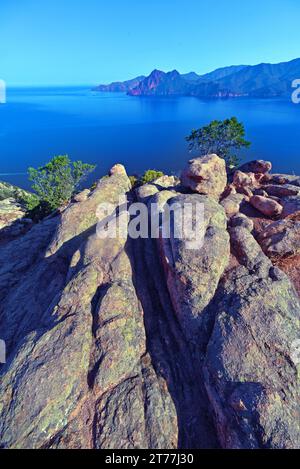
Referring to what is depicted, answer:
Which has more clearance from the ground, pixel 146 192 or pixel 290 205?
pixel 290 205

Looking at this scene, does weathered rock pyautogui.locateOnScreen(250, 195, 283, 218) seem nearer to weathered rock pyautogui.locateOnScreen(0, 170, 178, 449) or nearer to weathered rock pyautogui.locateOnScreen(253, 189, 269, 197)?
weathered rock pyautogui.locateOnScreen(253, 189, 269, 197)

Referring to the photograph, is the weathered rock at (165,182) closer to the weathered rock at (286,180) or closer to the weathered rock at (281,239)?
the weathered rock at (286,180)

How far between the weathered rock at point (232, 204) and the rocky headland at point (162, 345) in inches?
119

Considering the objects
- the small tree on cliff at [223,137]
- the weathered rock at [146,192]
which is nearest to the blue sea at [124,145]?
the small tree on cliff at [223,137]

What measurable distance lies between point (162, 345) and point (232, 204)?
45.8 feet

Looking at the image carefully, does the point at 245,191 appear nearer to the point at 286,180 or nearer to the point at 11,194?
the point at 286,180

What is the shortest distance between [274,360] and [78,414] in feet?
29.8

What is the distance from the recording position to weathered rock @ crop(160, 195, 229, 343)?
14141 mm

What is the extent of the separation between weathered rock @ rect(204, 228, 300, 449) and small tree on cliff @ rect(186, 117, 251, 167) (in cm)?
4027

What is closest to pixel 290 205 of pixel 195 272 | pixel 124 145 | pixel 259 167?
pixel 259 167

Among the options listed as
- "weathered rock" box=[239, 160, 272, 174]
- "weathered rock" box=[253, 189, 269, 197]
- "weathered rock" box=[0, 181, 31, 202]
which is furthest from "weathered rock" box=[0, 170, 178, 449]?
"weathered rock" box=[0, 181, 31, 202]

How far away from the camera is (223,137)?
50.2m

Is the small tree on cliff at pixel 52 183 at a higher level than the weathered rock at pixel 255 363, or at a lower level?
lower

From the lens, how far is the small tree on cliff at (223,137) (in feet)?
158
